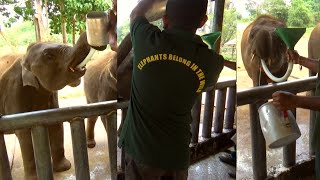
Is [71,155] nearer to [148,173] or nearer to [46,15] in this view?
[148,173]

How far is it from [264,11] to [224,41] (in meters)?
0.22

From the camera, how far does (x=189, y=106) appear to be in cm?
83

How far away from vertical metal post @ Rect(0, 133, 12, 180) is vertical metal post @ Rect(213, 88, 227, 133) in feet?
1.99

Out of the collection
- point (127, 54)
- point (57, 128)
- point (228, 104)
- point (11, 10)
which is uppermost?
point (11, 10)

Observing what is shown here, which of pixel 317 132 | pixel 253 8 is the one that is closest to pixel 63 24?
pixel 253 8

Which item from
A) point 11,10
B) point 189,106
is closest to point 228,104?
point 189,106

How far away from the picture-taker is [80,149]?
105 centimetres

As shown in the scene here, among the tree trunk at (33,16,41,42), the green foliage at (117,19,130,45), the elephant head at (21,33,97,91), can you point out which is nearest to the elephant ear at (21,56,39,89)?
the elephant head at (21,33,97,91)

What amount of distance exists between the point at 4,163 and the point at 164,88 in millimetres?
563

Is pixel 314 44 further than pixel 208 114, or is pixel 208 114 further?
pixel 314 44

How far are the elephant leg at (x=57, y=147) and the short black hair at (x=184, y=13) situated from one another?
49cm

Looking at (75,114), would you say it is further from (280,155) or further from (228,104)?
(280,155)

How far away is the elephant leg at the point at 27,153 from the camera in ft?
3.34

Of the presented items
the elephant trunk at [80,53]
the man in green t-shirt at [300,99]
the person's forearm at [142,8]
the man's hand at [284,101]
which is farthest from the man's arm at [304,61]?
the elephant trunk at [80,53]
